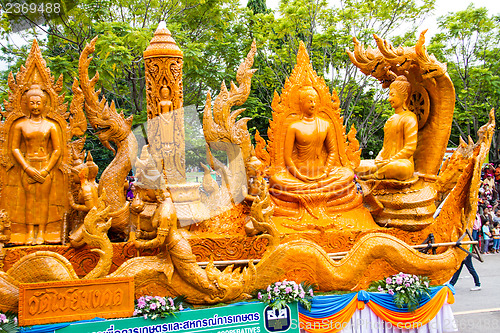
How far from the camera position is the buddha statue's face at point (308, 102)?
5.18 m

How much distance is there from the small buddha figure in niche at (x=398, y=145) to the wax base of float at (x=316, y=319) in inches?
55.0

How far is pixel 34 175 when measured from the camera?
14.2 feet

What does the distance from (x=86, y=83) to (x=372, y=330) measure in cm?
412

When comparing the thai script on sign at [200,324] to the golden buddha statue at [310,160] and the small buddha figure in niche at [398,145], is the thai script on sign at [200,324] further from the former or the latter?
the small buddha figure in niche at [398,145]

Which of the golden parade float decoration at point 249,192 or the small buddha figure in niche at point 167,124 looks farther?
the small buddha figure in niche at point 167,124

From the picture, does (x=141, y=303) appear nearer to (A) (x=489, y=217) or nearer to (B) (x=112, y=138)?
(B) (x=112, y=138)

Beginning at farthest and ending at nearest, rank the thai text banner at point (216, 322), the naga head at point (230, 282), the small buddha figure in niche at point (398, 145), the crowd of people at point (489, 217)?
the crowd of people at point (489, 217)
the small buddha figure in niche at point (398, 145)
the naga head at point (230, 282)
the thai text banner at point (216, 322)

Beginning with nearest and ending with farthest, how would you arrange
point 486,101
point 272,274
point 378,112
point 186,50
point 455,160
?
point 272,274, point 455,160, point 186,50, point 378,112, point 486,101

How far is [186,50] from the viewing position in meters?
7.66

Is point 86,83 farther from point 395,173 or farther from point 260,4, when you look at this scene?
point 260,4

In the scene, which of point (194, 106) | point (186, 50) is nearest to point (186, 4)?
point (186, 50)

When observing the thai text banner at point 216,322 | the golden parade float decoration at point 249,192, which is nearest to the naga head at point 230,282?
the golden parade float decoration at point 249,192

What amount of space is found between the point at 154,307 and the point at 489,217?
844cm

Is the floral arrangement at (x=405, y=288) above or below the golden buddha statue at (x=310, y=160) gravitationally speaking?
below
